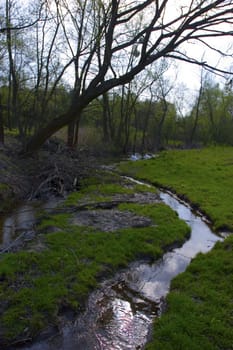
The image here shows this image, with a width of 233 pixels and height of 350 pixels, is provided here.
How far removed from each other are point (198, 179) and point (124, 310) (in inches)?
502

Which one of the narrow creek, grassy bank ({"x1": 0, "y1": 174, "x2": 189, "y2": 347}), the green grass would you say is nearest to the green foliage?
the narrow creek

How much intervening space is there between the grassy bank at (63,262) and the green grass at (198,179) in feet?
5.89

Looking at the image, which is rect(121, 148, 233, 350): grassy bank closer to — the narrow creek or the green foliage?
the green foliage

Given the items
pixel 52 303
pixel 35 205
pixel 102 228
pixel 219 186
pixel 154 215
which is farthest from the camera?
pixel 219 186

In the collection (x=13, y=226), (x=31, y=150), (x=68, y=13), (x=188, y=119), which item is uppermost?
(x=68, y=13)

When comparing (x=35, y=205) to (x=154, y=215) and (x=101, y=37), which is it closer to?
(x=154, y=215)

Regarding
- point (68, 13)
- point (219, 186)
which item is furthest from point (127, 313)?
point (68, 13)

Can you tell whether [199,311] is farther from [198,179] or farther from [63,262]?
[198,179]

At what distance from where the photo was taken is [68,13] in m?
19.9

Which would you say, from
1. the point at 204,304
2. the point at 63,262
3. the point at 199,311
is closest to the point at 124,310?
the point at 199,311

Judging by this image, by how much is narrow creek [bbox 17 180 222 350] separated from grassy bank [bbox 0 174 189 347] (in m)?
0.24

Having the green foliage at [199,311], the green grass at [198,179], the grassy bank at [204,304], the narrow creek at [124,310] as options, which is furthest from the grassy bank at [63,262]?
the green grass at [198,179]

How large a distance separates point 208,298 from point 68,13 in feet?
63.0

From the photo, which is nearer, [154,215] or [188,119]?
[154,215]
